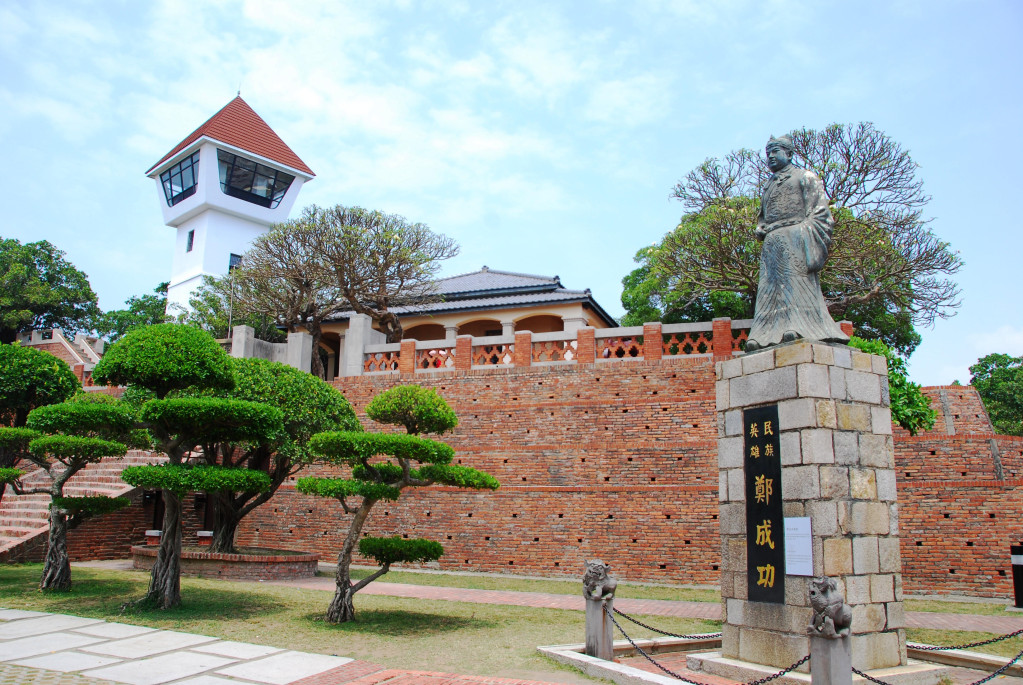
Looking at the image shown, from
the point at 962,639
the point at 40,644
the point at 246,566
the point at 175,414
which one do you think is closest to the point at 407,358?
the point at 246,566

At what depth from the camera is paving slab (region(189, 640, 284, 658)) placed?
7.04 meters

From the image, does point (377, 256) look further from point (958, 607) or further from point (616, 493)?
point (958, 607)

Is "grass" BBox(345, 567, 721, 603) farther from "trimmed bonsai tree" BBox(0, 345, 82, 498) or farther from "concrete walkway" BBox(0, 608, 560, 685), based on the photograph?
"trimmed bonsai tree" BBox(0, 345, 82, 498)

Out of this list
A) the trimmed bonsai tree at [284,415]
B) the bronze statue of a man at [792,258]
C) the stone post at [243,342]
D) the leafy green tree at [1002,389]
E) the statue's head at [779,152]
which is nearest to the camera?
the bronze statue of a man at [792,258]

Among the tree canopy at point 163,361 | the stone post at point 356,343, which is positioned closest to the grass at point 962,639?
the tree canopy at point 163,361

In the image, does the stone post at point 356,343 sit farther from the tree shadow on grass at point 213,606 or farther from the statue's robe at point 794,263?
the statue's robe at point 794,263

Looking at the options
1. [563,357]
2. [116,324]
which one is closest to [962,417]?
[563,357]

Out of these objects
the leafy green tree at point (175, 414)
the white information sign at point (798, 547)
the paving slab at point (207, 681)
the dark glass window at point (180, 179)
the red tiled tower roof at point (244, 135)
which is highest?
the red tiled tower roof at point (244, 135)

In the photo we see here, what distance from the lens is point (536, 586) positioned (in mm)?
12531

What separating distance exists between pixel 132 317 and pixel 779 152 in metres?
31.3

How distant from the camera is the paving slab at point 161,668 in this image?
6184mm

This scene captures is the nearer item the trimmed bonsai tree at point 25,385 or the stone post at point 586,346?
the trimmed bonsai tree at point 25,385

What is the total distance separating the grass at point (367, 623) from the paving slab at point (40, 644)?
0.86 metres

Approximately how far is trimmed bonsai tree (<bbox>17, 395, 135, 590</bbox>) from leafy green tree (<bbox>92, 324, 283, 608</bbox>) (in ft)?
1.49
